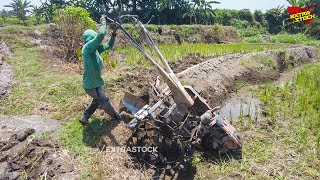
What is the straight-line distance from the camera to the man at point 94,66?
444 centimetres

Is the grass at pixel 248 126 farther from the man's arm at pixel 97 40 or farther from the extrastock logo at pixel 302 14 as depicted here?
the extrastock logo at pixel 302 14

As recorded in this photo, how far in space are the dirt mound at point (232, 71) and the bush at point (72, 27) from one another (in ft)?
12.0

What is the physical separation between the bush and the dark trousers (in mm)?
4857

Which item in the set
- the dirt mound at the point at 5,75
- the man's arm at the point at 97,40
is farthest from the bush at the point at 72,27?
the man's arm at the point at 97,40

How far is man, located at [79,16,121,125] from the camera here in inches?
175

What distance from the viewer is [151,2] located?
Answer: 1147 inches

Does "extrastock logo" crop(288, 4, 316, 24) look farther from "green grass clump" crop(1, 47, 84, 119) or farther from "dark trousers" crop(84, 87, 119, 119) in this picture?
"dark trousers" crop(84, 87, 119, 119)

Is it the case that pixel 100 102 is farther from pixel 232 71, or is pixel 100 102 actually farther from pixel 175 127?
pixel 232 71

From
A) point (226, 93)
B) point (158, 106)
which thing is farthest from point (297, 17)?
point (158, 106)

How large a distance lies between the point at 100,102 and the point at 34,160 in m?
1.31

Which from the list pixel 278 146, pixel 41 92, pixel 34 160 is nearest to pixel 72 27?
pixel 41 92

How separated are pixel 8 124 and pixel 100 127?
1746 mm

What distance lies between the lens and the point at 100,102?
4.91 meters

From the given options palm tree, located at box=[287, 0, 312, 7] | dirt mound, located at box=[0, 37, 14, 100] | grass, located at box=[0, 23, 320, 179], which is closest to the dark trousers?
grass, located at box=[0, 23, 320, 179]
